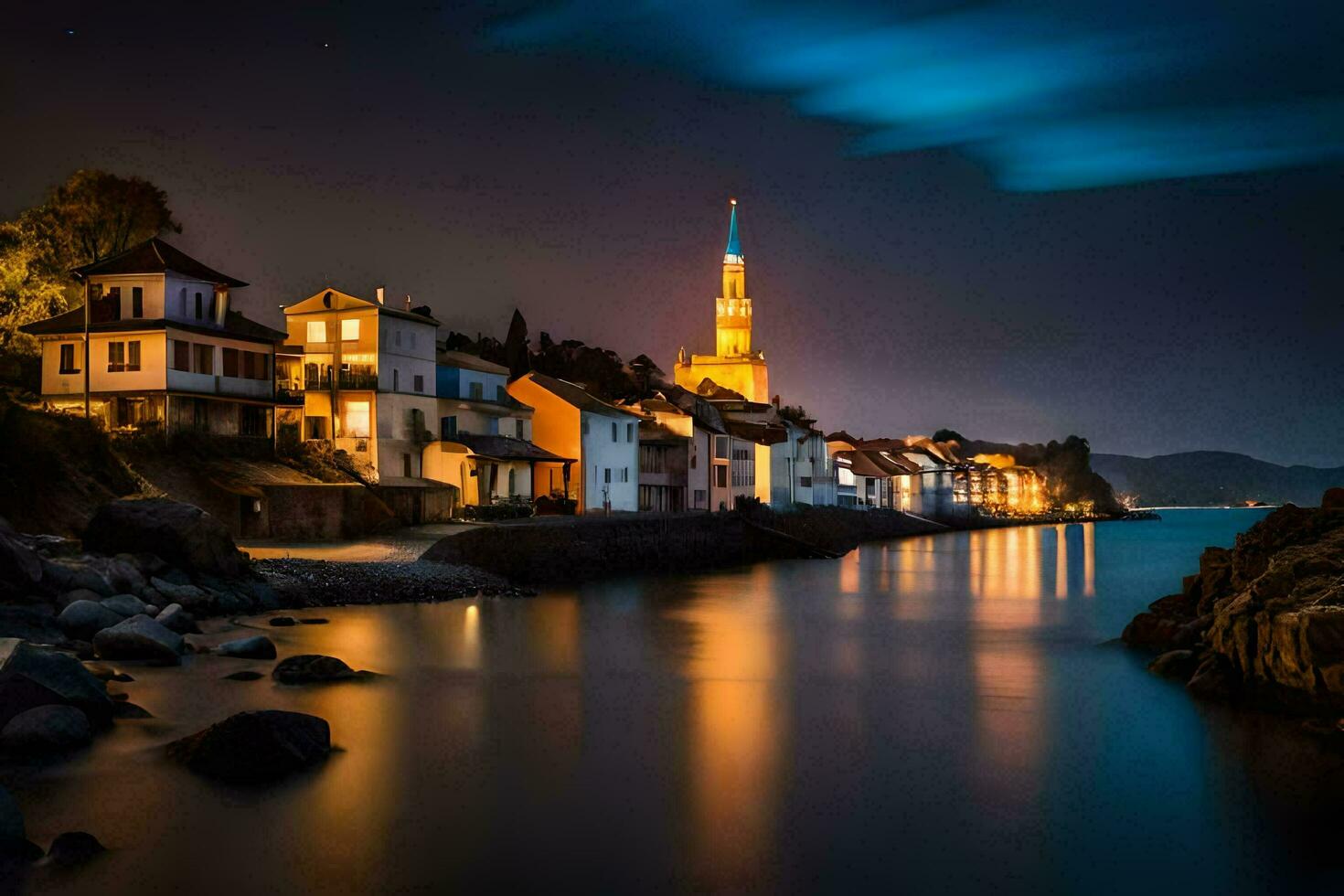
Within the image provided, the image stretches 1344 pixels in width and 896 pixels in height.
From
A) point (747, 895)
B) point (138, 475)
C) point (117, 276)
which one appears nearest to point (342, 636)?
point (138, 475)

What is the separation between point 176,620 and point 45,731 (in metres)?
8.96

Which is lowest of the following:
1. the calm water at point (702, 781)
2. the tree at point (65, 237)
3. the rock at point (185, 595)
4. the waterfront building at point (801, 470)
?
the calm water at point (702, 781)

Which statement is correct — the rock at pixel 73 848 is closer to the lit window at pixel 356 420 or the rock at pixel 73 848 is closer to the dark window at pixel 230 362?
the dark window at pixel 230 362

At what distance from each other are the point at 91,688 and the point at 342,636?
9.58 meters

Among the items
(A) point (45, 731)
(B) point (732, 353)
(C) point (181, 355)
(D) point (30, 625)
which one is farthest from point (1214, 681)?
(B) point (732, 353)

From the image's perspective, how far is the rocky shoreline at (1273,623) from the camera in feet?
61.6

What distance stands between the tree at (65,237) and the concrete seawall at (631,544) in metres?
19.7

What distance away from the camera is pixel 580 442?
2270 inches

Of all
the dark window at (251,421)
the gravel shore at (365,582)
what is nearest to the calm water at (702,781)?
the gravel shore at (365,582)

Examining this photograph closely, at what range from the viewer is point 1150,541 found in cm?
11019

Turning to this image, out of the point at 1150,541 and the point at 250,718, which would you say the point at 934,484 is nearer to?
the point at 1150,541

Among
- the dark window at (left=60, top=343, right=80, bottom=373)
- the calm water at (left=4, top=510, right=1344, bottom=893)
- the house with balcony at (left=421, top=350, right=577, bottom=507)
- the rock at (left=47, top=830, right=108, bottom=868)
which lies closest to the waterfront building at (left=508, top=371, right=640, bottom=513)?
the house with balcony at (left=421, top=350, right=577, bottom=507)

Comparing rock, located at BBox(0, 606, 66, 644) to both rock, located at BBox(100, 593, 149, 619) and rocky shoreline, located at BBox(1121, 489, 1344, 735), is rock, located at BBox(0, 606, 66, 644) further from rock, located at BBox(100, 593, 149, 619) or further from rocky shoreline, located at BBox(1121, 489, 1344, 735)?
rocky shoreline, located at BBox(1121, 489, 1344, 735)

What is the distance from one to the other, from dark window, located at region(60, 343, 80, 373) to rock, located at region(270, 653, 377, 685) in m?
25.8
